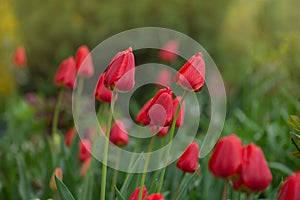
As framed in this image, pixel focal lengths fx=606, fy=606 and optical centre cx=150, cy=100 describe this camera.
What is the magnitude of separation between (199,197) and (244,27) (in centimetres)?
486

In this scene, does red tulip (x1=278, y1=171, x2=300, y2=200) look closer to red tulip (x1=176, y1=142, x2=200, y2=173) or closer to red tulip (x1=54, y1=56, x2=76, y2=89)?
red tulip (x1=176, y1=142, x2=200, y2=173)


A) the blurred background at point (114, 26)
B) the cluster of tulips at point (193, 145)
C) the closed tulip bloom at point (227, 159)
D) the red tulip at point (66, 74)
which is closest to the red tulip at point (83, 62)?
the red tulip at point (66, 74)

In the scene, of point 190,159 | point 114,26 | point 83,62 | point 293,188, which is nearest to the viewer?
point 293,188

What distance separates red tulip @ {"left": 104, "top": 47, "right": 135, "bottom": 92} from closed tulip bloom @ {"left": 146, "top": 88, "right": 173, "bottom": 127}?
0.24ft

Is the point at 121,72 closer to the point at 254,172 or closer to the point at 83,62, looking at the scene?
the point at 254,172

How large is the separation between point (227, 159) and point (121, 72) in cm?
33

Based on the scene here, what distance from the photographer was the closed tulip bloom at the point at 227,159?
145 centimetres

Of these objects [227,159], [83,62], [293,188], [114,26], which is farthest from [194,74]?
[114,26]

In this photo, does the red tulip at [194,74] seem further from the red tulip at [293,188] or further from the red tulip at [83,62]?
the red tulip at [83,62]

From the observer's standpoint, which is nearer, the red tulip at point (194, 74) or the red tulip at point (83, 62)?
the red tulip at point (194, 74)

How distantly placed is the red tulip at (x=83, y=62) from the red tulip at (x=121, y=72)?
23.4 inches

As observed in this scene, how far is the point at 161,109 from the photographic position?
142 cm

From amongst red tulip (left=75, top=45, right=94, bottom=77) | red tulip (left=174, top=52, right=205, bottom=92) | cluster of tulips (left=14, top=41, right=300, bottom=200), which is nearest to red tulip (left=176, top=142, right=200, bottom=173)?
cluster of tulips (left=14, top=41, right=300, bottom=200)

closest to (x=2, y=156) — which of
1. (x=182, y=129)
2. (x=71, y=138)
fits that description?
(x=71, y=138)
